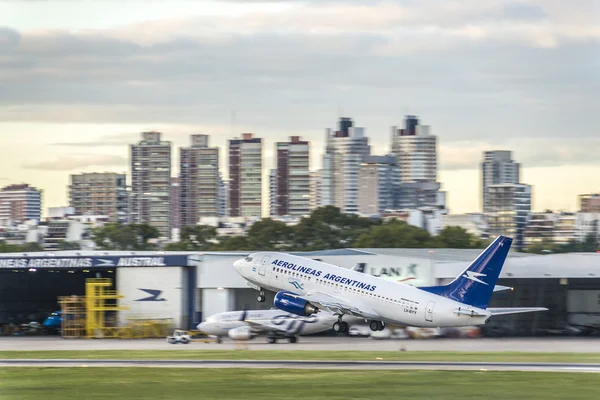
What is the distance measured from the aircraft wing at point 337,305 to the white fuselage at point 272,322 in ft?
3.99

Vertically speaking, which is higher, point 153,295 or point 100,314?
point 153,295

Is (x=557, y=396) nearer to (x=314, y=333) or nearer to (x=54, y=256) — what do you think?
(x=314, y=333)

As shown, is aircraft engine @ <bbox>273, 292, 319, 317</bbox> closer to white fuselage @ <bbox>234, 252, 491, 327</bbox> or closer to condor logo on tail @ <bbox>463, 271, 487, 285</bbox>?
white fuselage @ <bbox>234, 252, 491, 327</bbox>

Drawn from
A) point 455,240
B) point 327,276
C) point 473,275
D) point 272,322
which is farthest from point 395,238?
point 473,275

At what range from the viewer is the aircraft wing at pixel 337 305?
263 ft

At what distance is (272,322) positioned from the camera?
80125mm

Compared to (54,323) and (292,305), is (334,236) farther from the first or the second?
(292,305)

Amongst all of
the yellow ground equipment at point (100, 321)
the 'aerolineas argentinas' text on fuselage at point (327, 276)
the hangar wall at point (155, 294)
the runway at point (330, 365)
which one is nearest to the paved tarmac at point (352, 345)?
the yellow ground equipment at point (100, 321)

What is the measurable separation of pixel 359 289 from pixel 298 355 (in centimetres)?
1657

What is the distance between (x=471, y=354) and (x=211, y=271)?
33.2 meters

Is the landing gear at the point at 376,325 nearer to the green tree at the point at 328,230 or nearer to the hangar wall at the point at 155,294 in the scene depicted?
the hangar wall at the point at 155,294

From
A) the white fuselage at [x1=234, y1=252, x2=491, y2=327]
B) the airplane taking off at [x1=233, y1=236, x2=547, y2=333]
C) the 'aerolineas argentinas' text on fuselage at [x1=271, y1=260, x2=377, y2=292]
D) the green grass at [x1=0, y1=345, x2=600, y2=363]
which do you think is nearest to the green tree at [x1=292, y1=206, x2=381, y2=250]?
the white fuselage at [x1=234, y1=252, x2=491, y2=327]

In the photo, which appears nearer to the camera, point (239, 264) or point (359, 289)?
point (359, 289)

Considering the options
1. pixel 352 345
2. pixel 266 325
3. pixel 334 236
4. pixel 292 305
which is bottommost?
pixel 352 345
